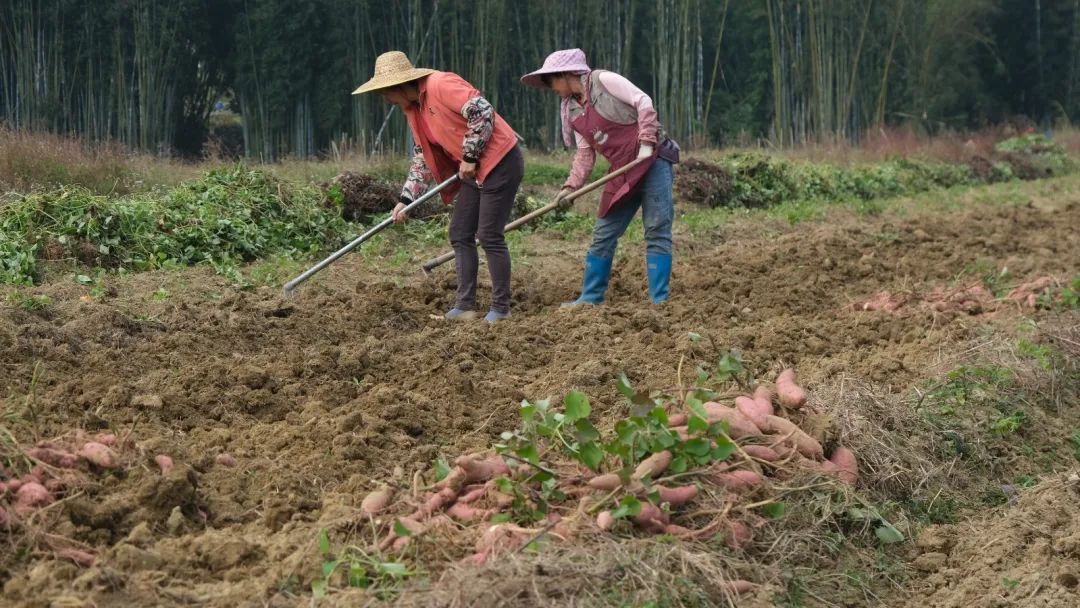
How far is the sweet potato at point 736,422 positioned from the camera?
384 centimetres

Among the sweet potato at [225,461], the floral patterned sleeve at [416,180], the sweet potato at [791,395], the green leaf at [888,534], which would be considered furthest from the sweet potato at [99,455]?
the floral patterned sleeve at [416,180]

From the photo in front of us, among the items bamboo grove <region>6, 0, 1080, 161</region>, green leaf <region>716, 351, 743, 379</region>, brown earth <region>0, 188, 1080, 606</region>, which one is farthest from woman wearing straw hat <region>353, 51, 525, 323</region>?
bamboo grove <region>6, 0, 1080, 161</region>

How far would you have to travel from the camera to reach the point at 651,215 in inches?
273

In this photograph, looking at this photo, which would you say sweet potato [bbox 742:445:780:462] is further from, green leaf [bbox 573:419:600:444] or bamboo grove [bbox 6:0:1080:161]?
bamboo grove [bbox 6:0:1080:161]

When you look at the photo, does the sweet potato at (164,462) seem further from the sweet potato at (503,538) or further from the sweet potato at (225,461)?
the sweet potato at (503,538)

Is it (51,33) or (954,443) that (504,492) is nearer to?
(954,443)

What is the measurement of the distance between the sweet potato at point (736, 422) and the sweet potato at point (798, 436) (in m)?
0.06

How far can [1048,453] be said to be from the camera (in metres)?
4.84

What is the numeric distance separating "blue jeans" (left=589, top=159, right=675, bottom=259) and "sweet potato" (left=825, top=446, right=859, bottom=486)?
9.93 ft

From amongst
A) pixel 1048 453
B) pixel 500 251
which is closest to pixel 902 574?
pixel 1048 453

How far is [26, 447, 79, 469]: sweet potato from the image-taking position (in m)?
3.67

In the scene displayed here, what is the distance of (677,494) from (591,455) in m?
0.28

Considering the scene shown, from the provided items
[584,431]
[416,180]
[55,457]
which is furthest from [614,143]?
[55,457]

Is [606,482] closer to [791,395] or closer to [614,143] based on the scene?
[791,395]
